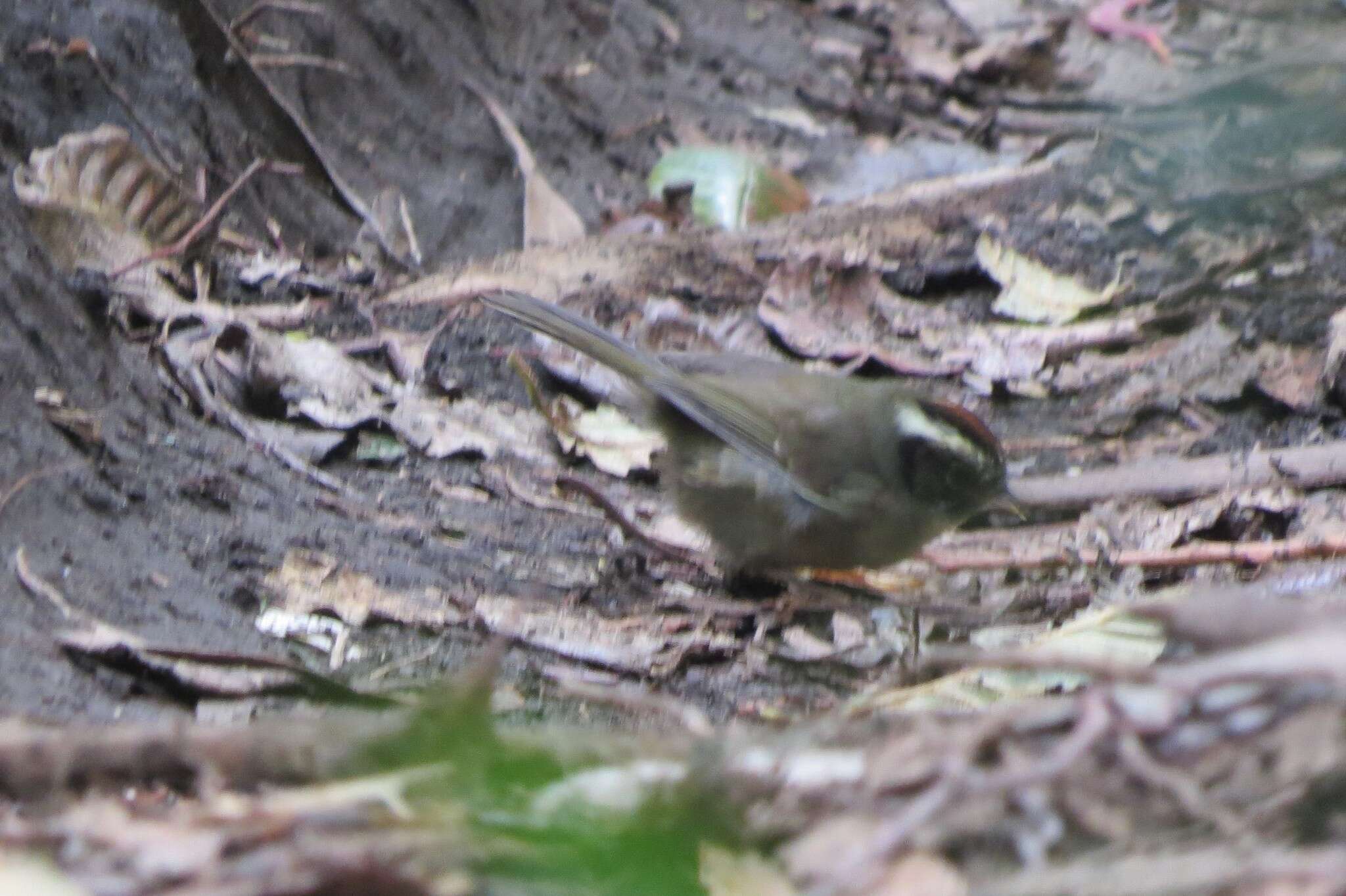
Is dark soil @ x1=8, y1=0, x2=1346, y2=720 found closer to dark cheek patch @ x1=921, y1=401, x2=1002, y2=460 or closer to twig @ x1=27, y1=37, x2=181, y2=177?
twig @ x1=27, y1=37, x2=181, y2=177

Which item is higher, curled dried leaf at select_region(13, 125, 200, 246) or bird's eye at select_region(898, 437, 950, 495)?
curled dried leaf at select_region(13, 125, 200, 246)

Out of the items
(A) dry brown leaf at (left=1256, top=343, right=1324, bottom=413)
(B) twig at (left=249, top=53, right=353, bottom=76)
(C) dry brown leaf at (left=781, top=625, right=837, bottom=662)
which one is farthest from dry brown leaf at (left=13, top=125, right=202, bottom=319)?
(A) dry brown leaf at (left=1256, top=343, right=1324, bottom=413)

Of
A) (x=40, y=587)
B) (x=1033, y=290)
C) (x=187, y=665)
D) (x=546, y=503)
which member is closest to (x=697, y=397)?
(x=546, y=503)

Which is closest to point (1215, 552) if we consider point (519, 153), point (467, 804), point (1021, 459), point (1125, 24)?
point (1021, 459)

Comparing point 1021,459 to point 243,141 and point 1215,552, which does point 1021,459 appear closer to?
point 1215,552

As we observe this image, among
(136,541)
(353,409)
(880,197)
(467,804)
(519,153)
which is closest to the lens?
(467,804)

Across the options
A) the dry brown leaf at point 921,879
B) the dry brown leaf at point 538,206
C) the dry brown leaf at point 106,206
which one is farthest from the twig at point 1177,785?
the dry brown leaf at point 538,206
